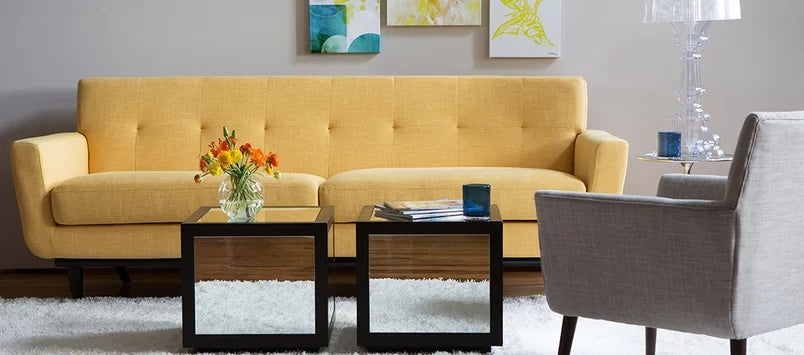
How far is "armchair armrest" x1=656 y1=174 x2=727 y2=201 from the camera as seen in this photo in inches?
105

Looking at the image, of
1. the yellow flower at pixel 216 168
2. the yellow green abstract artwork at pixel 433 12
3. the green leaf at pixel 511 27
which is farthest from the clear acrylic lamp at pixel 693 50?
the yellow flower at pixel 216 168

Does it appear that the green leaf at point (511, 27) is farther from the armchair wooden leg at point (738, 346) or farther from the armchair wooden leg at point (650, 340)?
the armchair wooden leg at point (738, 346)

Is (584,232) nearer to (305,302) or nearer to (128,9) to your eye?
(305,302)

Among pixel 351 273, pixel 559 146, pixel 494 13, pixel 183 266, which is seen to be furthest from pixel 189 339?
pixel 494 13

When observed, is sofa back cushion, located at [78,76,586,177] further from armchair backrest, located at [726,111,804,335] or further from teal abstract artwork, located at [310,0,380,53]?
armchair backrest, located at [726,111,804,335]

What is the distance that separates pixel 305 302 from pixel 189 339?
0.37m

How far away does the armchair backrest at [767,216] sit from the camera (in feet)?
7.04

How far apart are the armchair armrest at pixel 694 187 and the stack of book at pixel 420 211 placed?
608 mm

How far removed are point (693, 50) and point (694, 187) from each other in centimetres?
154

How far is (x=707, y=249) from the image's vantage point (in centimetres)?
220

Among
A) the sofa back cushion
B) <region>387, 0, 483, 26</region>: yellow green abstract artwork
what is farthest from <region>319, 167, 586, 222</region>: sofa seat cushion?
<region>387, 0, 483, 26</region>: yellow green abstract artwork

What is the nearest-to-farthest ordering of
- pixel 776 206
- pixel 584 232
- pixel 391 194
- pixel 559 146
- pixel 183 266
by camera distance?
pixel 776 206
pixel 584 232
pixel 183 266
pixel 391 194
pixel 559 146

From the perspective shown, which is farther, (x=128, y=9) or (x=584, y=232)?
(x=128, y=9)

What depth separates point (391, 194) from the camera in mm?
3643
